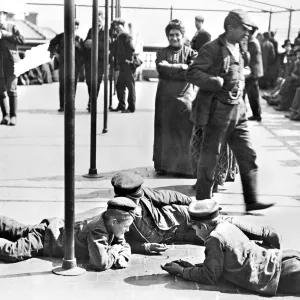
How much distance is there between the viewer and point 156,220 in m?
6.05

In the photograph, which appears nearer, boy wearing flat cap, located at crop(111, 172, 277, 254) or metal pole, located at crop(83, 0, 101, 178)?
boy wearing flat cap, located at crop(111, 172, 277, 254)

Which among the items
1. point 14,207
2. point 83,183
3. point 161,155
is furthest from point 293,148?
point 14,207

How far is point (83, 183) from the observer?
27.6 ft

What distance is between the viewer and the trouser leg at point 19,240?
18.7ft

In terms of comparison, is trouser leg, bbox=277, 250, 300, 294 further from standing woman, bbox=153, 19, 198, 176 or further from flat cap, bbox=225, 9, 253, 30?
standing woman, bbox=153, 19, 198, 176

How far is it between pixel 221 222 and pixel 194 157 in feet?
9.38

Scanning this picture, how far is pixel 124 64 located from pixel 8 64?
2.91 metres

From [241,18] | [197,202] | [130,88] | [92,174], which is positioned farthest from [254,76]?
[197,202]

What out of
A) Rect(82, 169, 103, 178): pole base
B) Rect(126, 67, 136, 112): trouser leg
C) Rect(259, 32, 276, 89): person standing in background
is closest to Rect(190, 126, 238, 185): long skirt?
Rect(82, 169, 103, 178): pole base

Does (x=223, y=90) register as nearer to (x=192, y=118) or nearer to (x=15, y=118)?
(x=192, y=118)

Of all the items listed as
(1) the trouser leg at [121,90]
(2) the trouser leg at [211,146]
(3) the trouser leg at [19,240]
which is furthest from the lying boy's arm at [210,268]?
(1) the trouser leg at [121,90]

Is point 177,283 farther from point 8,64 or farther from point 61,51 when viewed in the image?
point 61,51

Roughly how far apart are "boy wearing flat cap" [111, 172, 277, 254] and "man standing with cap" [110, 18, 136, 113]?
332 inches

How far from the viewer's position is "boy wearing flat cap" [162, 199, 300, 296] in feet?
16.7
